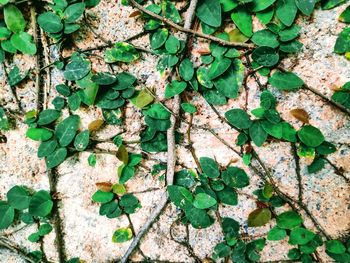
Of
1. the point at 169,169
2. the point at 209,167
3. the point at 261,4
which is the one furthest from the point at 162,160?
the point at 261,4

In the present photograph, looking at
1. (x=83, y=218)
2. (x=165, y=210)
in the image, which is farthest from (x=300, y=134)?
(x=83, y=218)

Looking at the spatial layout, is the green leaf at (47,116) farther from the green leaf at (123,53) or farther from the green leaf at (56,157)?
the green leaf at (123,53)

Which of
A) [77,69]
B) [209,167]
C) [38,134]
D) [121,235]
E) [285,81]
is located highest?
[285,81]

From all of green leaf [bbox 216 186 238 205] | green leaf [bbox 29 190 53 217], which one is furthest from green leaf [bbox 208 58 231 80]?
green leaf [bbox 29 190 53 217]

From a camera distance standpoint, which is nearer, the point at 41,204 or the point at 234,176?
the point at 234,176

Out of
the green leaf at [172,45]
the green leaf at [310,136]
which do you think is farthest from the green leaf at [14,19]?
the green leaf at [310,136]

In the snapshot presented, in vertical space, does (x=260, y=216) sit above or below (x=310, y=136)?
below

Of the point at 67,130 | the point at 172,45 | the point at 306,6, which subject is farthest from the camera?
the point at 67,130

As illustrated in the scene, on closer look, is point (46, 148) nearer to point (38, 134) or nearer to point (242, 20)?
point (38, 134)
